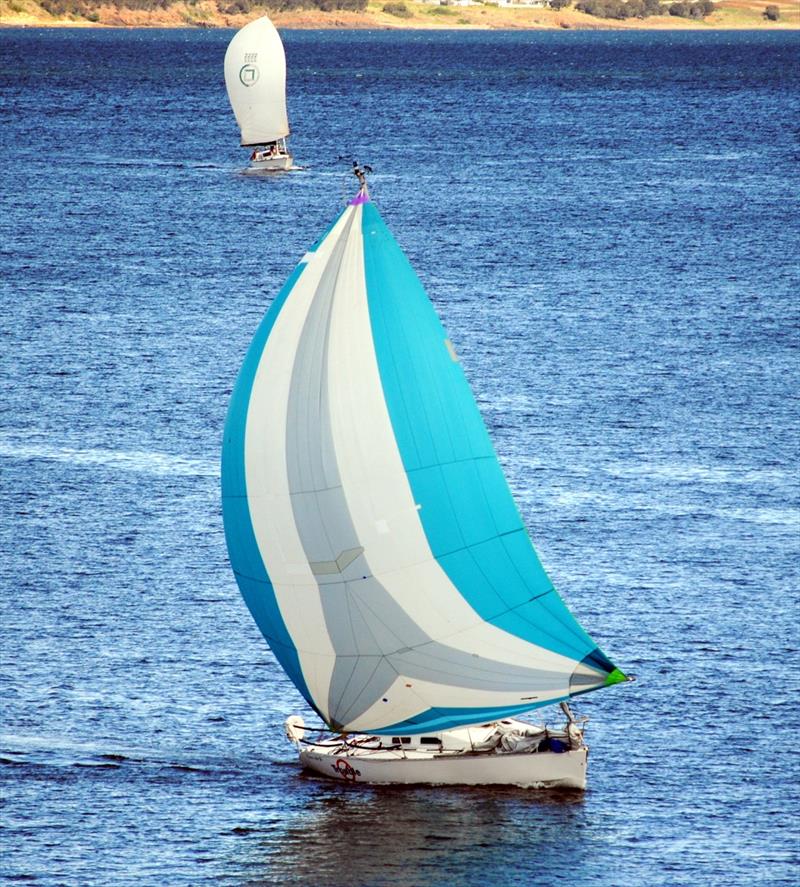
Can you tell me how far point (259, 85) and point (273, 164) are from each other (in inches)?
317

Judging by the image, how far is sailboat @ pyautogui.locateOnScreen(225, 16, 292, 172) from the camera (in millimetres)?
187125

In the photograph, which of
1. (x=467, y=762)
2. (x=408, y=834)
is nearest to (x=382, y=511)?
(x=467, y=762)

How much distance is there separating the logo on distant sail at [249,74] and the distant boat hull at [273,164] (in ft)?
25.8

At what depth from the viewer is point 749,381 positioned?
104m

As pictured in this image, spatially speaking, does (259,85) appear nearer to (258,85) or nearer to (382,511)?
(258,85)

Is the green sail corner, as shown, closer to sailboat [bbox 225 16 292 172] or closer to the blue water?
the blue water

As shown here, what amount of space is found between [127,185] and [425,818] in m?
135

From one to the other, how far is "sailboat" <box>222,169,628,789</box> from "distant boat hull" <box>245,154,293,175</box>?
138m

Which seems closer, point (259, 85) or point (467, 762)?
point (467, 762)

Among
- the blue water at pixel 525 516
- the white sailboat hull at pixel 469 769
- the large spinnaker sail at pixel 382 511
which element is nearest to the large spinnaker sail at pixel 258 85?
the blue water at pixel 525 516

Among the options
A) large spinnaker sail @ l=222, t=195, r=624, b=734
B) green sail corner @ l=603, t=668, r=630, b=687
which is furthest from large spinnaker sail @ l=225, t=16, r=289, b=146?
green sail corner @ l=603, t=668, r=630, b=687

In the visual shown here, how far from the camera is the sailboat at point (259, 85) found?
18712 centimetres

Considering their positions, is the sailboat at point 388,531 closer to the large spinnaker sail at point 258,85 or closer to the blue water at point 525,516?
the blue water at point 525,516

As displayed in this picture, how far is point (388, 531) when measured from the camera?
5534 centimetres
